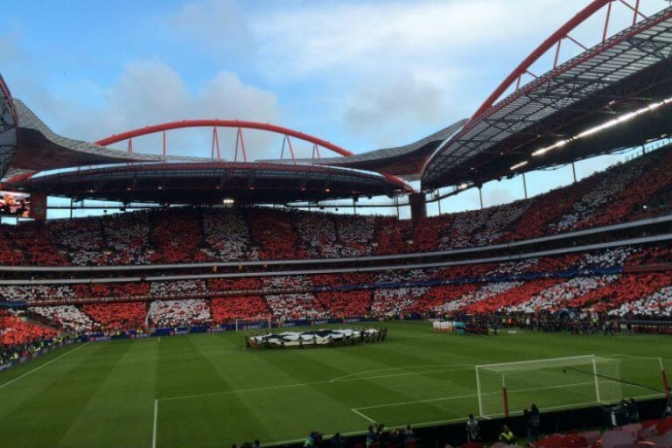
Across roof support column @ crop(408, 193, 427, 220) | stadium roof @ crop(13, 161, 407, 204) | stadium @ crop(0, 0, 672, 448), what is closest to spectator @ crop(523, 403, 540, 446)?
stadium @ crop(0, 0, 672, 448)

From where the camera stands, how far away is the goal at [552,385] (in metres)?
17.6

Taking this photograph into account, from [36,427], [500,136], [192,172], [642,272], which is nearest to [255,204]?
[192,172]

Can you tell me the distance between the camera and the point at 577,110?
133 ft

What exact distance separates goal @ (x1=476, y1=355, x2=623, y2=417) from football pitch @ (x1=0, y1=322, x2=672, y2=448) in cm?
8

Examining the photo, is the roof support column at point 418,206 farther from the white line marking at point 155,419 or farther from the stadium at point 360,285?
Result: the white line marking at point 155,419

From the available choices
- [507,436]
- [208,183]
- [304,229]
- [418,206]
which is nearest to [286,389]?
[507,436]

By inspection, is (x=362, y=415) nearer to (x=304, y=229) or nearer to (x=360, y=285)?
(x=360, y=285)

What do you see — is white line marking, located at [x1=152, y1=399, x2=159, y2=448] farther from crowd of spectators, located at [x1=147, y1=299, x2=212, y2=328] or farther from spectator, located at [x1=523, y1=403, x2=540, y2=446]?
crowd of spectators, located at [x1=147, y1=299, x2=212, y2=328]

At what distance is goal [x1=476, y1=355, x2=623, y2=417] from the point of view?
17.6 m

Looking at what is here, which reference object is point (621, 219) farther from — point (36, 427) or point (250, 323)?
point (36, 427)

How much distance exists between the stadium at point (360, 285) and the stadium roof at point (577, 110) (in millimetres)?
233

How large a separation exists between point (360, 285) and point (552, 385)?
49104 mm

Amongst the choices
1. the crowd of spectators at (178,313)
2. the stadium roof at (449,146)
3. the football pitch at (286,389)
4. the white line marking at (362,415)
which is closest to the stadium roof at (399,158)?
the stadium roof at (449,146)

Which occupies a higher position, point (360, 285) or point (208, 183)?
point (208, 183)
